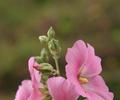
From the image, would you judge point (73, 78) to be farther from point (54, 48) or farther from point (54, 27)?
point (54, 27)

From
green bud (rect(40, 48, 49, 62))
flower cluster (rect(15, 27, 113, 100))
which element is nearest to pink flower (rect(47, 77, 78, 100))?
flower cluster (rect(15, 27, 113, 100))

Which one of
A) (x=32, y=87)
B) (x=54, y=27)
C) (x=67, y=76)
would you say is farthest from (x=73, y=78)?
(x=54, y=27)

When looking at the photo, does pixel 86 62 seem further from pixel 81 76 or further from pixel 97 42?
pixel 97 42

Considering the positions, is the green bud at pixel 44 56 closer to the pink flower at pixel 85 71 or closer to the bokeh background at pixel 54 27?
the pink flower at pixel 85 71

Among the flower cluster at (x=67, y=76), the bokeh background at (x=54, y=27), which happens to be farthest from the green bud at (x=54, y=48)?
the bokeh background at (x=54, y=27)

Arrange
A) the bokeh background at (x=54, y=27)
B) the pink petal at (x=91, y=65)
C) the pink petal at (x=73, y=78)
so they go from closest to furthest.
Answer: the pink petal at (x=73, y=78) → the pink petal at (x=91, y=65) → the bokeh background at (x=54, y=27)

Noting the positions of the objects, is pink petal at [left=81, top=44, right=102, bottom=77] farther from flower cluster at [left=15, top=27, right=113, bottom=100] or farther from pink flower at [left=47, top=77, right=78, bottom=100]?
pink flower at [left=47, top=77, right=78, bottom=100]

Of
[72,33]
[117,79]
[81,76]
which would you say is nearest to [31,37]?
[72,33]
